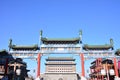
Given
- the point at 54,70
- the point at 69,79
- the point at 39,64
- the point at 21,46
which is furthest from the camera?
the point at 54,70

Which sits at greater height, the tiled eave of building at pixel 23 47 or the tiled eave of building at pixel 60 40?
the tiled eave of building at pixel 60 40

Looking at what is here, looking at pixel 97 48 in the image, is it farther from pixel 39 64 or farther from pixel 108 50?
pixel 39 64

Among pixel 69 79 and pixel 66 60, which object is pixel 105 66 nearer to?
pixel 69 79

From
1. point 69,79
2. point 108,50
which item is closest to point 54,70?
point 69,79

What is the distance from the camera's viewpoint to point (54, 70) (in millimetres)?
51438

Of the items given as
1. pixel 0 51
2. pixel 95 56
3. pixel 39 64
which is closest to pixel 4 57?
pixel 0 51

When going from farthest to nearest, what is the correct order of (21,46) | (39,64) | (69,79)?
(69,79) < (21,46) < (39,64)

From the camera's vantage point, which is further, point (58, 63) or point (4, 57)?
point (58, 63)

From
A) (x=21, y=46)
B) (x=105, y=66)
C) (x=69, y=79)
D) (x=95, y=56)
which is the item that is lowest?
→ (x=69, y=79)

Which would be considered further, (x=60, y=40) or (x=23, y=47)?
(x=23, y=47)

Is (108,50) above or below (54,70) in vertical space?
above

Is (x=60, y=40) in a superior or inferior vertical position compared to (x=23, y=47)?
superior

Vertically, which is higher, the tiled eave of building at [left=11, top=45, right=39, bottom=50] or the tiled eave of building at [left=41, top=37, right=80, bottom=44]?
the tiled eave of building at [left=41, top=37, right=80, bottom=44]

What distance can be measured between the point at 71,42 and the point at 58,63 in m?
22.5
